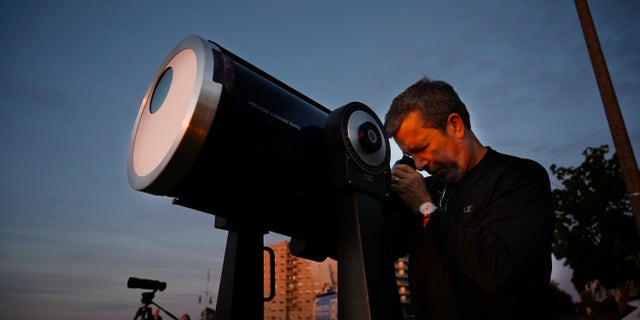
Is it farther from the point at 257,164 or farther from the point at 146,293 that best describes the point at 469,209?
the point at 146,293

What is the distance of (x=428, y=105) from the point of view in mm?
1941

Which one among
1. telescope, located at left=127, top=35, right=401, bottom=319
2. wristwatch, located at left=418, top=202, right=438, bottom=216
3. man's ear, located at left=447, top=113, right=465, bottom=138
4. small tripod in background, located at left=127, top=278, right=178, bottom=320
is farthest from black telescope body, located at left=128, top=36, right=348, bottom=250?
small tripod in background, located at left=127, top=278, right=178, bottom=320

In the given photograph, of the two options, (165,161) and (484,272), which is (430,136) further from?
(165,161)

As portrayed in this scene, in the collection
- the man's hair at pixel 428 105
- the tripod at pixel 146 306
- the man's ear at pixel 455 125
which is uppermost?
the man's hair at pixel 428 105

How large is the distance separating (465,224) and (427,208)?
0.23m

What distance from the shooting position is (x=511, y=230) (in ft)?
4.58

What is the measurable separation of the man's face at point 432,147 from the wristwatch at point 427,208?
45 cm

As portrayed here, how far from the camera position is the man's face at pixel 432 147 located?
1.91 meters

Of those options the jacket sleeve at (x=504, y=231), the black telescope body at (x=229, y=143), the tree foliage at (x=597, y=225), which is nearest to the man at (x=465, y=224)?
the jacket sleeve at (x=504, y=231)

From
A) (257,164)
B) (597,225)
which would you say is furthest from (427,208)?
(597,225)

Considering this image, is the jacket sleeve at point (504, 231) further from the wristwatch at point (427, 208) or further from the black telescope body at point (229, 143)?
the black telescope body at point (229, 143)

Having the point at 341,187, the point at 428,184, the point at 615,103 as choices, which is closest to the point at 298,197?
the point at 341,187

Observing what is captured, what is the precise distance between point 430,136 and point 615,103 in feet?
14.8

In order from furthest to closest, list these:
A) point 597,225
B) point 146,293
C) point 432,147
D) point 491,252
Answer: point 597,225, point 146,293, point 432,147, point 491,252
